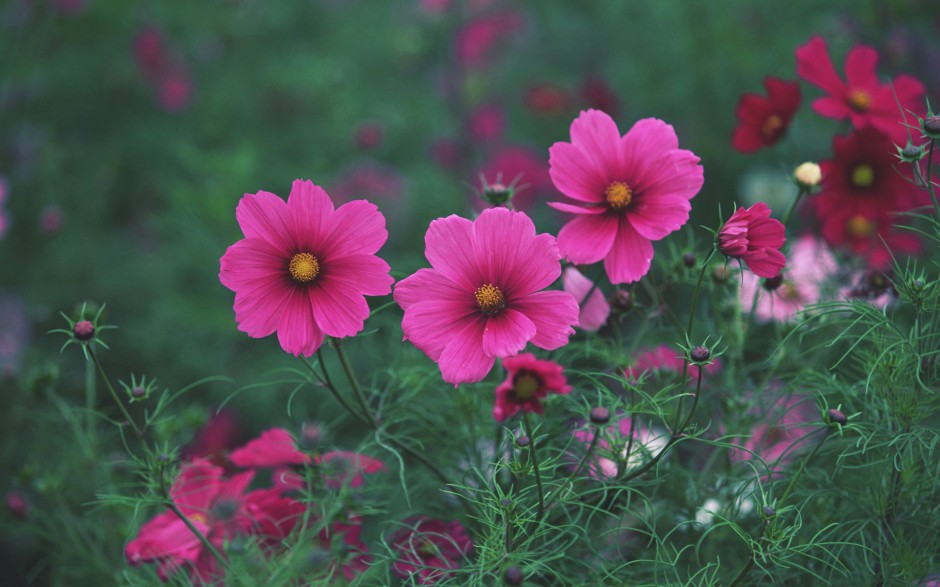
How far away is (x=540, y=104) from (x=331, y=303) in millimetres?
1743

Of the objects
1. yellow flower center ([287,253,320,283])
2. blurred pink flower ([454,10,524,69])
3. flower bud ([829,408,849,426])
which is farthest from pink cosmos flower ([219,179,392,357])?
blurred pink flower ([454,10,524,69])

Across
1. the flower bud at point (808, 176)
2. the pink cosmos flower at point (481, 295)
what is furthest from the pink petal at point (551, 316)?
the flower bud at point (808, 176)

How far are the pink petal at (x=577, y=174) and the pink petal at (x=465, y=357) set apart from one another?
132mm

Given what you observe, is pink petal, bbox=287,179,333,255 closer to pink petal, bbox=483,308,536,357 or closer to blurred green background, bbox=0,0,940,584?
pink petal, bbox=483,308,536,357

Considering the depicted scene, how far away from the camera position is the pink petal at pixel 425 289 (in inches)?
21.4

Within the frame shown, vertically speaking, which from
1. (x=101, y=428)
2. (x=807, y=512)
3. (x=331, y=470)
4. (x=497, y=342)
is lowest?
(x=101, y=428)

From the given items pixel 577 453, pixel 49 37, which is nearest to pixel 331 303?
pixel 577 453

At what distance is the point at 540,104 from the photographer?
2.20 metres

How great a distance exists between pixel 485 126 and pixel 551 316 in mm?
1759

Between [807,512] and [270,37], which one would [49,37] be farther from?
[807,512]

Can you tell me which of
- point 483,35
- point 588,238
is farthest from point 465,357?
point 483,35

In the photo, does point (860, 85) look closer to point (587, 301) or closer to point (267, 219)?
point (587, 301)

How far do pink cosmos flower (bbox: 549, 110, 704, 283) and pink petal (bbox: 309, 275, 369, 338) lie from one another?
0.51 ft

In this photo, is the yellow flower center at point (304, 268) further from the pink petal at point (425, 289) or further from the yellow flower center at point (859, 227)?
the yellow flower center at point (859, 227)
